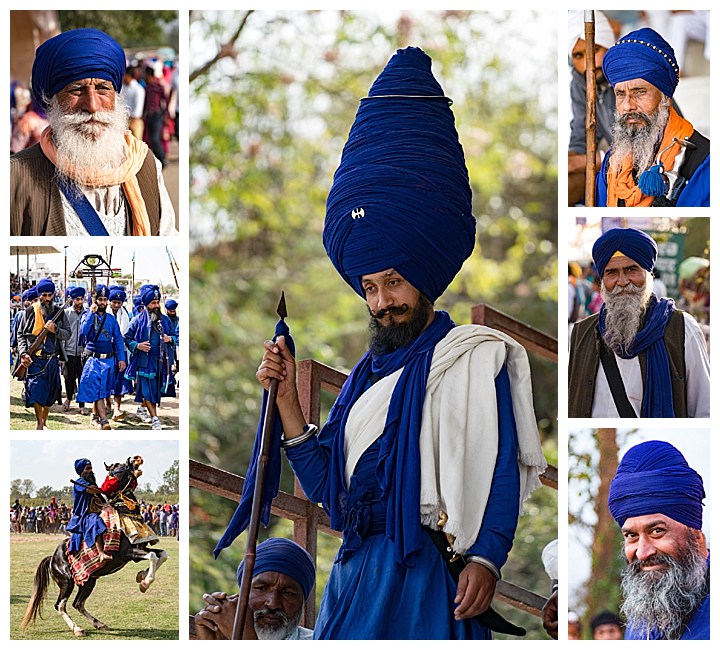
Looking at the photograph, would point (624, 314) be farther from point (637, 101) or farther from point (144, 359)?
point (144, 359)

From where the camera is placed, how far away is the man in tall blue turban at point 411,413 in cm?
302

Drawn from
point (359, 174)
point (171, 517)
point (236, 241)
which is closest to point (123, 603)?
point (171, 517)

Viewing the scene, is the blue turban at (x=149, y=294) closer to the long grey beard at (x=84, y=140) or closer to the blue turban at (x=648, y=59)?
the long grey beard at (x=84, y=140)

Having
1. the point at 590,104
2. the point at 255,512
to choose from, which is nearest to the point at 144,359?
the point at 255,512

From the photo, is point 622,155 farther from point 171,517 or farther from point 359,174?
point 171,517

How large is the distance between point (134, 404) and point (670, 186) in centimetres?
171

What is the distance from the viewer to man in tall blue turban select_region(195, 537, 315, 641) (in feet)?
10.9

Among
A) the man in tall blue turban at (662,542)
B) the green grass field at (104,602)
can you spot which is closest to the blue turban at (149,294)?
the green grass field at (104,602)

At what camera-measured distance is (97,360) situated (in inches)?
135

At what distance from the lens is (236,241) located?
7812mm

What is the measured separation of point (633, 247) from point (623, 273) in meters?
0.08

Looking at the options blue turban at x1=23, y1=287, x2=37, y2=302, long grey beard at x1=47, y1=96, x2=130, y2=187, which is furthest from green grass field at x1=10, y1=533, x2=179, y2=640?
long grey beard at x1=47, y1=96, x2=130, y2=187

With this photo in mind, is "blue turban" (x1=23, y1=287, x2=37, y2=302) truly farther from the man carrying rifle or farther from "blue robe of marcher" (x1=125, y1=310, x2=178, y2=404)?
"blue robe of marcher" (x1=125, y1=310, x2=178, y2=404)

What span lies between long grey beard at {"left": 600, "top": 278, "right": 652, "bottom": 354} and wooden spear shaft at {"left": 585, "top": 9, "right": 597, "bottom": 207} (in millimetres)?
Result: 284
